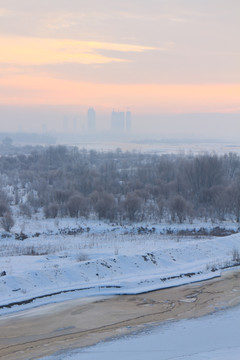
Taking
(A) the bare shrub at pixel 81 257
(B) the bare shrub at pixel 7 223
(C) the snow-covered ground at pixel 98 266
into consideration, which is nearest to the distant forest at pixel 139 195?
(B) the bare shrub at pixel 7 223

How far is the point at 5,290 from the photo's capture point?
447 inches

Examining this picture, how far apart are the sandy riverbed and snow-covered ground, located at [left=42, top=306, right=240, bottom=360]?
1.29 ft

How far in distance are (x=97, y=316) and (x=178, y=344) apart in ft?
7.75

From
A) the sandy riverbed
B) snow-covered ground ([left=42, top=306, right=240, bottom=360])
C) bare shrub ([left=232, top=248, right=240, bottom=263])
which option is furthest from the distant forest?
snow-covered ground ([left=42, top=306, right=240, bottom=360])

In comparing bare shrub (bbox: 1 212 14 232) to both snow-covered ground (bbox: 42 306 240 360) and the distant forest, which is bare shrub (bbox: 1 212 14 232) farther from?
snow-covered ground (bbox: 42 306 240 360)

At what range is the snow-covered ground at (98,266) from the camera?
11.7m

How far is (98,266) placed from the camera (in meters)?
13.6

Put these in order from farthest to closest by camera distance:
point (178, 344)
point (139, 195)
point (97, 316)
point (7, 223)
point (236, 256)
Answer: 1. point (139, 195)
2. point (7, 223)
3. point (236, 256)
4. point (97, 316)
5. point (178, 344)

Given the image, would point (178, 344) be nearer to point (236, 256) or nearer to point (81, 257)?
point (81, 257)

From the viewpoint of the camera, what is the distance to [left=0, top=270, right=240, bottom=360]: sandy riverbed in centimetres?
880

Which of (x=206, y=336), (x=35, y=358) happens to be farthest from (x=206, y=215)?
(x=35, y=358)

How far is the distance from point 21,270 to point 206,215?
18252 mm

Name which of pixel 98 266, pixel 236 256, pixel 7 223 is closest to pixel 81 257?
pixel 98 266

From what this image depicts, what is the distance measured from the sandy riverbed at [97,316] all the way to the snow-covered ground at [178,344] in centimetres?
39
